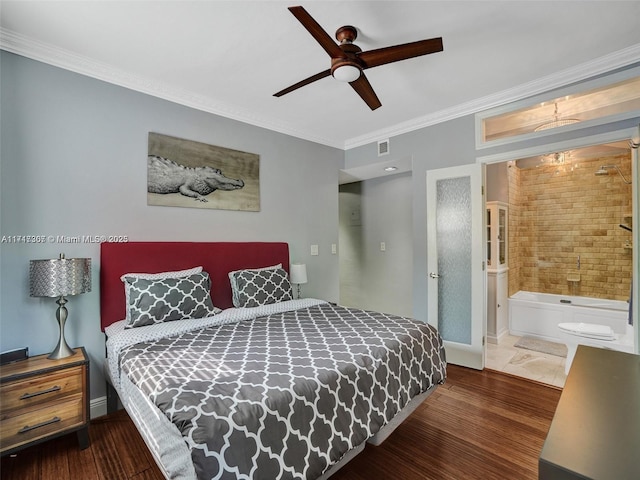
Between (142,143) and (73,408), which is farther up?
(142,143)

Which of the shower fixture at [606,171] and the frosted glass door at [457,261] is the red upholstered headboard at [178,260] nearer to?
the frosted glass door at [457,261]

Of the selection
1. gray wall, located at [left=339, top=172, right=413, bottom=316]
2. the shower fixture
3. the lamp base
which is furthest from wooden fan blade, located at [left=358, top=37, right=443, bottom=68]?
the shower fixture

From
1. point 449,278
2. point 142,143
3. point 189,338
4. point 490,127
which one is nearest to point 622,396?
point 189,338

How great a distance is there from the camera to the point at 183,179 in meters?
2.92

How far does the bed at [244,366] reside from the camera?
117cm

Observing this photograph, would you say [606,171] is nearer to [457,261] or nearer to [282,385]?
[457,261]

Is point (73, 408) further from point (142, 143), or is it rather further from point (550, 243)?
point (550, 243)

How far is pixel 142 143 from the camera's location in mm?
2682

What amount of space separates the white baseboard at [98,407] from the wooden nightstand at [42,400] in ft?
1.50

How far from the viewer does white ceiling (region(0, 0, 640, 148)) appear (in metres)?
1.89

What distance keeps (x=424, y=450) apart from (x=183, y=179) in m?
2.89

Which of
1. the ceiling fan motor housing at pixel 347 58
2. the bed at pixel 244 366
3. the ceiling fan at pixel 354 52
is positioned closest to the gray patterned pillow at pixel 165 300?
the bed at pixel 244 366

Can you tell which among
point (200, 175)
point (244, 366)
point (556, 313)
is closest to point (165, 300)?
point (244, 366)

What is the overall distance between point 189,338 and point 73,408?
2.66 feet
